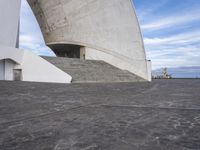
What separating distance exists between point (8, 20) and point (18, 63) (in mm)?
3100

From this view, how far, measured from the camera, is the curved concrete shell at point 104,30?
17.5m

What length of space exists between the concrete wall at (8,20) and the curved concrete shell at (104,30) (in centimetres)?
553

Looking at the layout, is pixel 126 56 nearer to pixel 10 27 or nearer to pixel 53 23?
pixel 53 23

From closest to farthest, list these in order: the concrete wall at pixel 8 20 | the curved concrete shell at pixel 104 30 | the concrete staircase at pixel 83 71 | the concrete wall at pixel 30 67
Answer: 1. the concrete wall at pixel 30 67
2. the concrete staircase at pixel 83 71
3. the concrete wall at pixel 8 20
4. the curved concrete shell at pixel 104 30

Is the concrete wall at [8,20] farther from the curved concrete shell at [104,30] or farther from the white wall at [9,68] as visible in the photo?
the curved concrete shell at [104,30]

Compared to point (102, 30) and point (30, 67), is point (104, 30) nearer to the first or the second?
point (102, 30)

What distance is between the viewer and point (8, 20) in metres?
12.5

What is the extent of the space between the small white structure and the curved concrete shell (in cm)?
635

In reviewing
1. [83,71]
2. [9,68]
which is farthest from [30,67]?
[83,71]

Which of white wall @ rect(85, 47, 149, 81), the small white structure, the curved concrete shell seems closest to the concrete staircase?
the small white structure

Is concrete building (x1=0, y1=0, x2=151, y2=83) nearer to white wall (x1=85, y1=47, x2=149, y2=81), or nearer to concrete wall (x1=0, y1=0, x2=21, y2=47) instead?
white wall (x1=85, y1=47, x2=149, y2=81)

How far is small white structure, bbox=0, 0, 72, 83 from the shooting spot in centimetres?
1075

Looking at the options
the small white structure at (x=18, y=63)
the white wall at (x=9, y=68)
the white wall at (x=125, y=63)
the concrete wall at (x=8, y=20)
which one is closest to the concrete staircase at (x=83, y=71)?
the small white structure at (x=18, y=63)

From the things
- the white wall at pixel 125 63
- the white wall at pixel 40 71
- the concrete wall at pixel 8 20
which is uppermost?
the concrete wall at pixel 8 20
